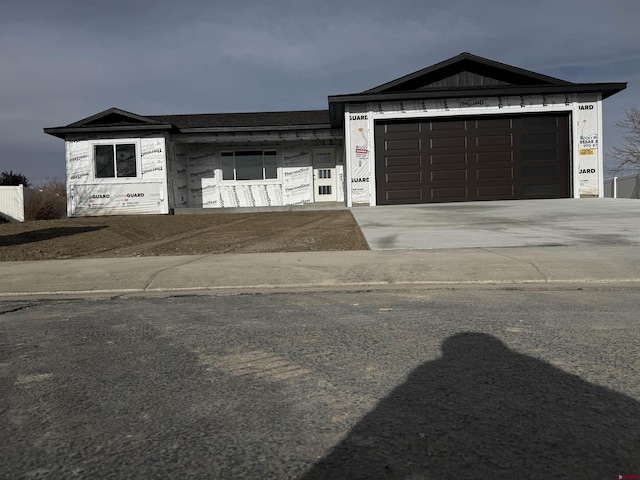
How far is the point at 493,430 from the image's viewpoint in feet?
8.32

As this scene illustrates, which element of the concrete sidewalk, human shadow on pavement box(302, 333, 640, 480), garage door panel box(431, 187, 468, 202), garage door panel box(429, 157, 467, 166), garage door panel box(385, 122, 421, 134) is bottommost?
human shadow on pavement box(302, 333, 640, 480)

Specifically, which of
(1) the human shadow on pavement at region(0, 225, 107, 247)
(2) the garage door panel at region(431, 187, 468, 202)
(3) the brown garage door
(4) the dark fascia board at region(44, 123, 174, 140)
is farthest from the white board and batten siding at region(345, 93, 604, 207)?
(1) the human shadow on pavement at region(0, 225, 107, 247)

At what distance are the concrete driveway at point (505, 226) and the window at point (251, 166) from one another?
9401mm

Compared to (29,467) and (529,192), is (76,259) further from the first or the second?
(529,192)

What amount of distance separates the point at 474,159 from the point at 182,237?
38.8 ft

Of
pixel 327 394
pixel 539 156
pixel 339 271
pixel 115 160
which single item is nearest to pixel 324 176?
pixel 115 160

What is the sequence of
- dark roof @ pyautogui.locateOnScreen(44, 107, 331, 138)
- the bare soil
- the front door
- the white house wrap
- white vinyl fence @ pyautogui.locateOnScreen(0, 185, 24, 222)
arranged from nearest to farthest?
the bare soil
the white house wrap
dark roof @ pyautogui.locateOnScreen(44, 107, 331, 138)
white vinyl fence @ pyautogui.locateOnScreen(0, 185, 24, 222)
the front door

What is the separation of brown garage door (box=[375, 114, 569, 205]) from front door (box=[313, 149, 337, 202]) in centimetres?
509

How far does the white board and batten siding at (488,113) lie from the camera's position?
19422 mm

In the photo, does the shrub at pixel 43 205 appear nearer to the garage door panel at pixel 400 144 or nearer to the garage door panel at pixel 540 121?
the garage door panel at pixel 400 144

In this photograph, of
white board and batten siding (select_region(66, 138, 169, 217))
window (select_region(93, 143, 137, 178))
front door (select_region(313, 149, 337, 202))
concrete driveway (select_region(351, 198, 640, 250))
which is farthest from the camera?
front door (select_region(313, 149, 337, 202))

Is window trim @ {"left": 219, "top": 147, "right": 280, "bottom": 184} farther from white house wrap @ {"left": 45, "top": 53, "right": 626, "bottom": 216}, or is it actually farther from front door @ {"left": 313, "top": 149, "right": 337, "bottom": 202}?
white house wrap @ {"left": 45, "top": 53, "right": 626, "bottom": 216}

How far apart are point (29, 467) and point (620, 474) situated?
2.53 metres

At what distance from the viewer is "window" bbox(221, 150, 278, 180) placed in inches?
952
